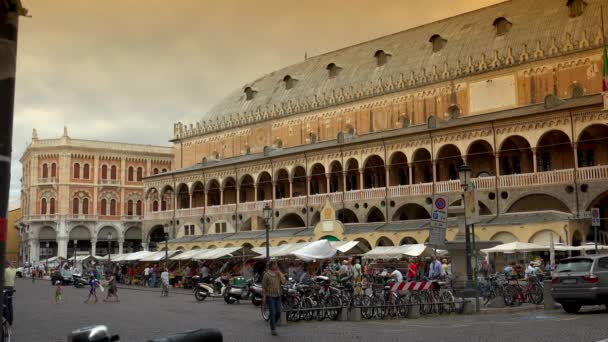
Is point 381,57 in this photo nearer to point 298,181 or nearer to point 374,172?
point 374,172

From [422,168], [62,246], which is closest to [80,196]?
[62,246]

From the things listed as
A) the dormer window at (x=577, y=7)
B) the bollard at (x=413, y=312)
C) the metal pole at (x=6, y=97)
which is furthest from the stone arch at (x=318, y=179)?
the metal pole at (x=6, y=97)

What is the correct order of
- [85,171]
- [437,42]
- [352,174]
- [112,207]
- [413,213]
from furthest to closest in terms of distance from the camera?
[112,207] < [85,171] < [437,42] < [352,174] < [413,213]

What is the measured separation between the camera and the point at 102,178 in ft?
277

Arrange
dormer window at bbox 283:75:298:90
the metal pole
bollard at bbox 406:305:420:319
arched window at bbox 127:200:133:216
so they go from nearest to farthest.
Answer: the metal pole, bollard at bbox 406:305:420:319, dormer window at bbox 283:75:298:90, arched window at bbox 127:200:133:216

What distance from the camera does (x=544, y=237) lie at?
34938 millimetres

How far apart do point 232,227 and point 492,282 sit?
1329 inches

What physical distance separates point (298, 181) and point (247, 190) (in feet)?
20.3

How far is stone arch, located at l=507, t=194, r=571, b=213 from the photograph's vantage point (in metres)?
39.3

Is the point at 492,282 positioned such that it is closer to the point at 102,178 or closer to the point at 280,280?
the point at 280,280

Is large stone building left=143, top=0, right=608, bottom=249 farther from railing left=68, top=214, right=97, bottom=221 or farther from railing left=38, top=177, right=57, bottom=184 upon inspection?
railing left=38, top=177, right=57, bottom=184

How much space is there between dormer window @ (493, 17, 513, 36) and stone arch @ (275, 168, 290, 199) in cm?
1881

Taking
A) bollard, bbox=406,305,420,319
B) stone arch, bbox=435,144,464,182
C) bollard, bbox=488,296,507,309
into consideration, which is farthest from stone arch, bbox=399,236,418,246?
bollard, bbox=406,305,420,319

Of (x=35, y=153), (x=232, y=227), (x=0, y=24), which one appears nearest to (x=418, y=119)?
(x=232, y=227)
